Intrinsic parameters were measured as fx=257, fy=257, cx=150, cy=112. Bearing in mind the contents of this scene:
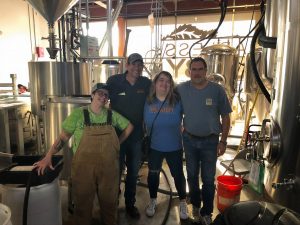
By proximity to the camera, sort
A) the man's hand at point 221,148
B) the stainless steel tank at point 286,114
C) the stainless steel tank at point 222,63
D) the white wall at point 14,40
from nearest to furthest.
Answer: the stainless steel tank at point 286,114
the man's hand at point 221,148
the stainless steel tank at point 222,63
the white wall at point 14,40

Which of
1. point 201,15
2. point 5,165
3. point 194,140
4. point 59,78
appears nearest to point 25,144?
point 59,78

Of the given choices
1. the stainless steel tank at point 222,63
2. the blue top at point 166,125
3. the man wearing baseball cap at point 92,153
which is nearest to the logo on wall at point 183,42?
the stainless steel tank at point 222,63

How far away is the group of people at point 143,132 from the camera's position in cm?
176

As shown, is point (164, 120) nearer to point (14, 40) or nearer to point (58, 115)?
point (58, 115)

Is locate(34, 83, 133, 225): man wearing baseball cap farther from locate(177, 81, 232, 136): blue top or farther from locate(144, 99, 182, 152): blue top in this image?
locate(177, 81, 232, 136): blue top

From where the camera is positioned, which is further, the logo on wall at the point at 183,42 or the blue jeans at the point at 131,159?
the logo on wall at the point at 183,42

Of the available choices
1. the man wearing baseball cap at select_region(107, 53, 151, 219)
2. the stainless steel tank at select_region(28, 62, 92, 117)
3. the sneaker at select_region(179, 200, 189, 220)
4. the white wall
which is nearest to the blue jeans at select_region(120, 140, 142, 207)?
the man wearing baseball cap at select_region(107, 53, 151, 219)

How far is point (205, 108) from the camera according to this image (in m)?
1.92

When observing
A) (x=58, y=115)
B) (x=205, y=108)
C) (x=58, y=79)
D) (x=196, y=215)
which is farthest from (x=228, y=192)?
(x=58, y=79)

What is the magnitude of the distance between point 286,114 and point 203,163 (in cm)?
106

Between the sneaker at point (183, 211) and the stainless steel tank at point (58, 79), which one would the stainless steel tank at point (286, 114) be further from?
the stainless steel tank at point (58, 79)

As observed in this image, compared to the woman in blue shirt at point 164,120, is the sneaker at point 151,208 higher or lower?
lower

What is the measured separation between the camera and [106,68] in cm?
404

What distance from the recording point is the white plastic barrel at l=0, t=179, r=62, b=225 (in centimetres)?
142
